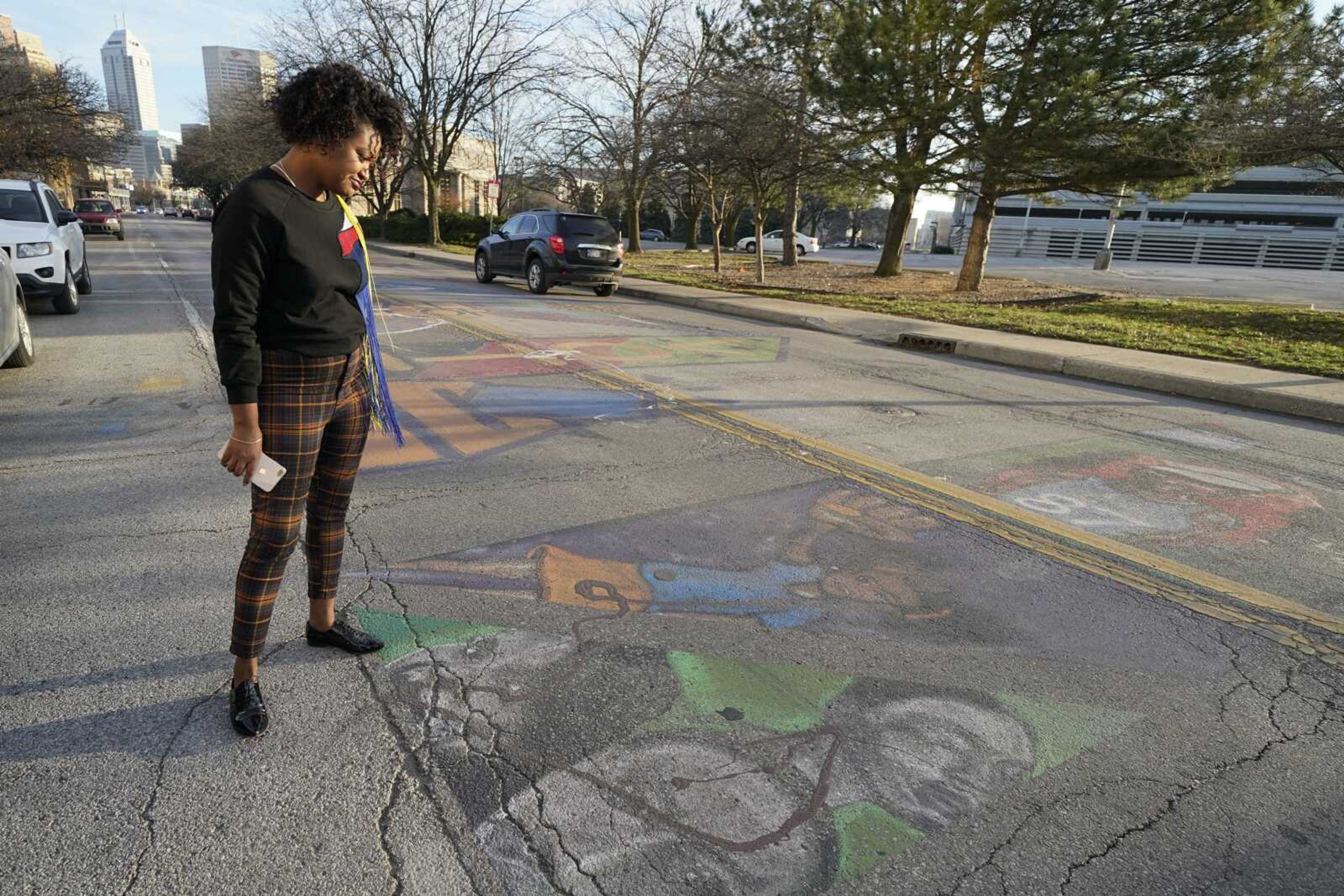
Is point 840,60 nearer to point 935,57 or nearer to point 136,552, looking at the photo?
point 935,57

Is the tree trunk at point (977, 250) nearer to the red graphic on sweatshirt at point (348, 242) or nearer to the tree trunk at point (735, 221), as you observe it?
the tree trunk at point (735, 221)

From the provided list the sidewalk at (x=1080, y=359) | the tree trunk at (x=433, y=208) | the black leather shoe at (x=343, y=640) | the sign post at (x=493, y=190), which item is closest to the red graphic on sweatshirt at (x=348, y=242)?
the black leather shoe at (x=343, y=640)

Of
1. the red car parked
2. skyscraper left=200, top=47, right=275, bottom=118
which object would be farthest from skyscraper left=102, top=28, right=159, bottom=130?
the red car parked

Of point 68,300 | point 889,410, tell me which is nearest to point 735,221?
point 68,300

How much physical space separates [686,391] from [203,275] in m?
15.5

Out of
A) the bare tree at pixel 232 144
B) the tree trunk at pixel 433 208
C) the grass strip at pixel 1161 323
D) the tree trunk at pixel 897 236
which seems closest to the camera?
the grass strip at pixel 1161 323

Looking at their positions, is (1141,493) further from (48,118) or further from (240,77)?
(240,77)

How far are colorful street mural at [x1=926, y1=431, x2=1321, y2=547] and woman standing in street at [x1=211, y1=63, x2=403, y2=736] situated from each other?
391cm

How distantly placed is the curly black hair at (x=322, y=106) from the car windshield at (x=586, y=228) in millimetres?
14354

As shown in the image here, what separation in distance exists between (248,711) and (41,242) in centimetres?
1080

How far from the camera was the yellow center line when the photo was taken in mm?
3373

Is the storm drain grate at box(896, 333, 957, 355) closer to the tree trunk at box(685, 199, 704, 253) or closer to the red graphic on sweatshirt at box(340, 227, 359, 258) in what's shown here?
the red graphic on sweatshirt at box(340, 227, 359, 258)

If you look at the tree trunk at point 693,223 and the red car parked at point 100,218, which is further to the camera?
the tree trunk at point 693,223

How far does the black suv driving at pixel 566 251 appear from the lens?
53.0ft
